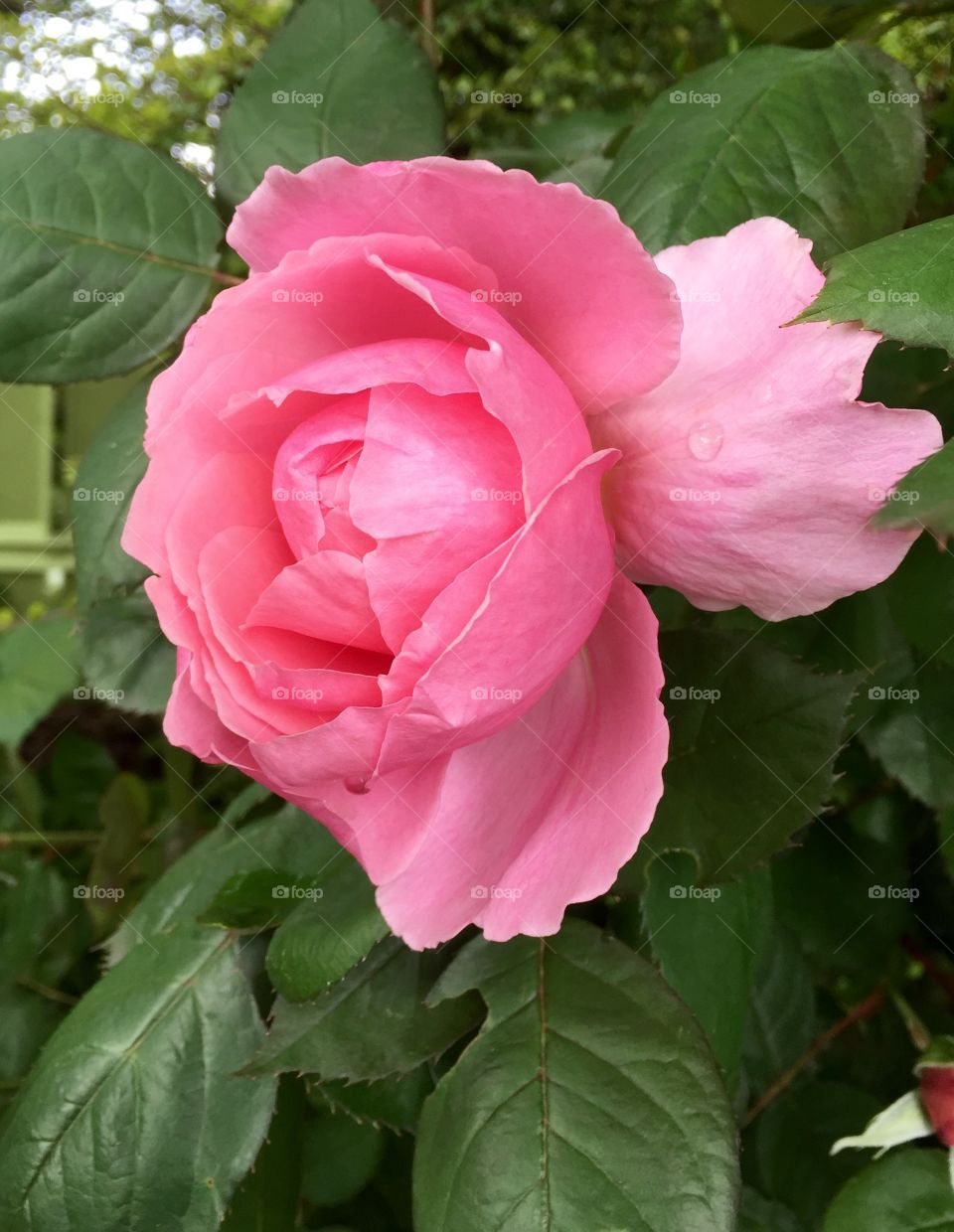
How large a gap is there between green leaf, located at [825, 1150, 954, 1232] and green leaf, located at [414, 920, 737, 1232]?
0.10m

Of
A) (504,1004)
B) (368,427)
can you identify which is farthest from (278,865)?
(368,427)

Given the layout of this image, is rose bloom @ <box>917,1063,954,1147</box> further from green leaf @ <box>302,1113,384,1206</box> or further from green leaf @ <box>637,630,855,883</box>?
green leaf @ <box>302,1113,384,1206</box>

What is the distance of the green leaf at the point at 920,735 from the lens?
46cm

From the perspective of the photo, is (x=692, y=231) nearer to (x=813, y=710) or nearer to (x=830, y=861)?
(x=813, y=710)

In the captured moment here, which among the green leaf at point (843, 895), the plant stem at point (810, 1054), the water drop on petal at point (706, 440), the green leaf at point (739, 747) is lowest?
the plant stem at point (810, 1054)

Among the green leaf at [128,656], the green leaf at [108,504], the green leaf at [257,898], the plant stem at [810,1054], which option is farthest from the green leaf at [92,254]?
the plant stem at [810,1054]

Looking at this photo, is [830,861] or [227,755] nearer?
[227,755]

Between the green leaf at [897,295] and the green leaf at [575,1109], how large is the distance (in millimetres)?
238

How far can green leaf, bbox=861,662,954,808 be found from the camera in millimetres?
457

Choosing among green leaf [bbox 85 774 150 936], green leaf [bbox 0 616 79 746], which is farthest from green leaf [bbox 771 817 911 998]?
green leaf [bbox 0 616 79 746]

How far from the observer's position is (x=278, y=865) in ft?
1.52

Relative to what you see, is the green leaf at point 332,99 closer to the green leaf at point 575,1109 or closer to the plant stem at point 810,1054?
the green leaf at point 575,1109

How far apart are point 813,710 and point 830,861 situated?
27 cm

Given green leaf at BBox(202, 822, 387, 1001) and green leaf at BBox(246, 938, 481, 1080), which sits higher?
green leaf at BBox(202, 822, 387, 1001)
